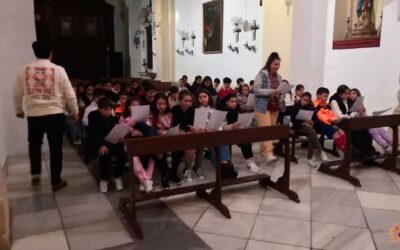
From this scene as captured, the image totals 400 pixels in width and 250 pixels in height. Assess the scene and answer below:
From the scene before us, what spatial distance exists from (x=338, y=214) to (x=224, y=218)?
1094 millimetres

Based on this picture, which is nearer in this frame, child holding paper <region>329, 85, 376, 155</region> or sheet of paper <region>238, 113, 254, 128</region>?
sheet of paper <region>238, 113, 254, 128</region>

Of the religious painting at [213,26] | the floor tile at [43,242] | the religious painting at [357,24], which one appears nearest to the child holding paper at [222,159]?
the floor tile at [43,242]

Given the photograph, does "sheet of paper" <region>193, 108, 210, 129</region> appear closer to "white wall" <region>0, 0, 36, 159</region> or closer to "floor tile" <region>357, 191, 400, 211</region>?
"floor tile" <region>357, 191, 400, 211</region>

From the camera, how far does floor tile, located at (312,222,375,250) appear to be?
2.86m

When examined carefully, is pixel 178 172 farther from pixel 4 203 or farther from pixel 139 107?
pixel 4 203

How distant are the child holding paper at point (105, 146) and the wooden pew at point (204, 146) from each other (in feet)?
1.91

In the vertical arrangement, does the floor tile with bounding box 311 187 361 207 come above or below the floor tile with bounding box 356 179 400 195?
below

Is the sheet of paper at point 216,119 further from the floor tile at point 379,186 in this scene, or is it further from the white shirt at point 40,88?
the floor tile at point 379,186

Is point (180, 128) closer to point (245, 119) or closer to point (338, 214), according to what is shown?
point (245, 119)

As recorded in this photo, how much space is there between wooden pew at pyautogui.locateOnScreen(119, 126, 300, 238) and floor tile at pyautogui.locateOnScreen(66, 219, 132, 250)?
12cm

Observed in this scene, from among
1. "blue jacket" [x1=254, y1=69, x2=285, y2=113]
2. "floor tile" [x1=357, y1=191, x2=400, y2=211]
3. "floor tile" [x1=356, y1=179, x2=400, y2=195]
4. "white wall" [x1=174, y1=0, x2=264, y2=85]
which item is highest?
"white wall" [x1=174, y1=0, x2=264, y2=85]

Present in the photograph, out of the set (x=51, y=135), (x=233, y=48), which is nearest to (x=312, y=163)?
(x=51, y=135)

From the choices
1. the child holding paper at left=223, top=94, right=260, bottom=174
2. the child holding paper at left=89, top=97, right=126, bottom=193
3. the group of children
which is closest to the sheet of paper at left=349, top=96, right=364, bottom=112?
the group of children

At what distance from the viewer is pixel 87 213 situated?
3498 mm
